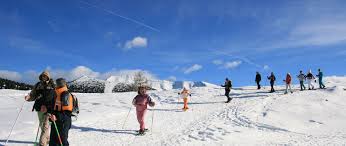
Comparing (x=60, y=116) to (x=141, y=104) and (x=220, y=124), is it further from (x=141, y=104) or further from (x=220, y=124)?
(x=220, y=124)

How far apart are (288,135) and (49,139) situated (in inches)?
371

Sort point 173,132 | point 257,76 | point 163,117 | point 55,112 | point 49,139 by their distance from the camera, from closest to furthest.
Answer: point 55,112 → point 49,139 → point 173,132 → point 163,117 → point 257,76

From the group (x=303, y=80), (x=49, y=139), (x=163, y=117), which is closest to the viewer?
(x=49, y=139)

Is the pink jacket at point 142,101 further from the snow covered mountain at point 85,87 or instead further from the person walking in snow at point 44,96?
the snow covered mountain at point 85,87

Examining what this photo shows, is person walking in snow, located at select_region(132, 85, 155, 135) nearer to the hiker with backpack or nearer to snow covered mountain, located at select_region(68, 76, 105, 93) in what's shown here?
the hiker with backpack

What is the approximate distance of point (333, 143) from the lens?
1407cm

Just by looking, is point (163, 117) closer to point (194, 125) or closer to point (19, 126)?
point (194, 125)

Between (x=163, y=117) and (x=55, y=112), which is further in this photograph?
(x=163, y=117)

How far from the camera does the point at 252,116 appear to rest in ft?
66.5

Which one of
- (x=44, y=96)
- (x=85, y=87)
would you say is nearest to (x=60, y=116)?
(x=44, y=96)

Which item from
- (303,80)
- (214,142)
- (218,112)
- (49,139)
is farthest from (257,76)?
(49,139)

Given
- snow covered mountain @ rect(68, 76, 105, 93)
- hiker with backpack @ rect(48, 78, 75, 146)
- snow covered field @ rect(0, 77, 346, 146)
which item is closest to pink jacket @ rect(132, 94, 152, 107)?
snow covered field @ rect(0, 77, 346, 146)

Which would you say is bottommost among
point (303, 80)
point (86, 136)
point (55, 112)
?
point (86, 136)

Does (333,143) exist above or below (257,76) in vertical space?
below
